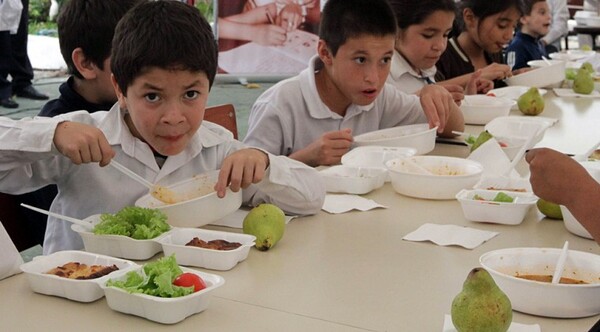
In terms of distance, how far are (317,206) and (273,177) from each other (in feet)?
0.40

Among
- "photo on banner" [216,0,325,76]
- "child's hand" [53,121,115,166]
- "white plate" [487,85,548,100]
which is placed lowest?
"photo on banner" [216,0,325,76]

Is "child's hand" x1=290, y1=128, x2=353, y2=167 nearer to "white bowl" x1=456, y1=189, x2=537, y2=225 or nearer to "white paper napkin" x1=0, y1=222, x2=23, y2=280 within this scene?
"white bowl" x1=456, y1=189, x2=537, y2=225

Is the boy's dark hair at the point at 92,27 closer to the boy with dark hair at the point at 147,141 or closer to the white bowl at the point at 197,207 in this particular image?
the boy with dark hair at the point at 147,141

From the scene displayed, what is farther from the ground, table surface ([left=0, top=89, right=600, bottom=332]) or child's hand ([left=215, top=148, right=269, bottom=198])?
child's hand ([left=215, top=148, right=269, bottom=198])

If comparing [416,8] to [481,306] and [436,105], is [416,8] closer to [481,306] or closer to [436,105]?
[436,105]

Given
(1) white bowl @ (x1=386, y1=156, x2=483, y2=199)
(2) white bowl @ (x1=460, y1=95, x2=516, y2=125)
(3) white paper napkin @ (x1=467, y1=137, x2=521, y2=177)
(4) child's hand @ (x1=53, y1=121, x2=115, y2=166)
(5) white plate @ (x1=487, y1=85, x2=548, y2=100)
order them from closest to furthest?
(4) child's hand @ (x1=53, y1=121, x2=115, y2=166), (1) white bowl @ (x1=386, y1=156, x2=483, y2=199), (3) white paper napkin @ (x1=467, y1=137, x2=521, y2=177), (2) white bowl @ (x1=460, y1=95, x2=516, y2=125), (5) white plate @ (x1=487, y1=85, x2=548, y2=100)

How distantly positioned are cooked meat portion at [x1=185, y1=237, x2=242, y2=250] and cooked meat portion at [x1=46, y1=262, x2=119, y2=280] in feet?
0.56

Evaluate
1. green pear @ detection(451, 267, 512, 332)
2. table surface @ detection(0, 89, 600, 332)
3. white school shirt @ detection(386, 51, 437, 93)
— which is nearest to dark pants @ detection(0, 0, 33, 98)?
white school shirt @ detection(386, 51, 437, 93)

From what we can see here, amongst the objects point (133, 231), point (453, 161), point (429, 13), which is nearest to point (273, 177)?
point (133, 231)

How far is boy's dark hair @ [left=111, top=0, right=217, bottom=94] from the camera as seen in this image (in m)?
1.66

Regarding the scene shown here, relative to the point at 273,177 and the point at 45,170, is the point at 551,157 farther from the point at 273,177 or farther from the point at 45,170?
the point at 45,170

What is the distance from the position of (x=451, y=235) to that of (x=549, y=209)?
0.83 feet

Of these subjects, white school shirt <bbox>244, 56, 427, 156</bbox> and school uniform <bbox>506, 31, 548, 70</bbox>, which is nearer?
white school shirt <bbox>244, 56, 427, 156</bbox>

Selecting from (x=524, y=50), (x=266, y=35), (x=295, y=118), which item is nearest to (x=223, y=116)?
(x=295, y=118)
